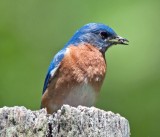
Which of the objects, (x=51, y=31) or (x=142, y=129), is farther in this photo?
(x=51, y=31)

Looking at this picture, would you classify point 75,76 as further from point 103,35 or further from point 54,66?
point 103,35

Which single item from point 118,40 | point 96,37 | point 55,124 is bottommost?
point 55,124

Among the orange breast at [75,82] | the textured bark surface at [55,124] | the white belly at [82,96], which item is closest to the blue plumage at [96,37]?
the orange breast at [75,82]

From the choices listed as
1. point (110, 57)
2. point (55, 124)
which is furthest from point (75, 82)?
point (55, 124)

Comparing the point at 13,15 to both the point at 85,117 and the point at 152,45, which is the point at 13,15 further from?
the point at 85,117

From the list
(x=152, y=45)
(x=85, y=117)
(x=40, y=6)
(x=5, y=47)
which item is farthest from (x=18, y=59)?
(x=85, y=117)

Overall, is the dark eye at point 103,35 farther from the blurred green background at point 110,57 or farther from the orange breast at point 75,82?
the orange breast at point 75,82

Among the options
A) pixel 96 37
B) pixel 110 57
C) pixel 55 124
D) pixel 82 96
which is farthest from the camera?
pixel 96 37
